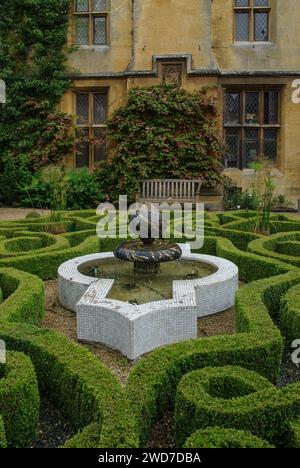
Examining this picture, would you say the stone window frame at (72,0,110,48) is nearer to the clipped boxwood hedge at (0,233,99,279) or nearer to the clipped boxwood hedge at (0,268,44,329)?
the clipped boxwood hedge at (0,233,99,279)

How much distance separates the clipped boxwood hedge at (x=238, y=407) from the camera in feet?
9.76

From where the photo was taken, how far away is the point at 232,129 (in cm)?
1470

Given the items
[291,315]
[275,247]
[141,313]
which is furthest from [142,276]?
[275,247]

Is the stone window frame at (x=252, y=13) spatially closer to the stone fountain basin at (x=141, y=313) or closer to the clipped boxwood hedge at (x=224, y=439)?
the stone fountain basin at (x=141, y=313)

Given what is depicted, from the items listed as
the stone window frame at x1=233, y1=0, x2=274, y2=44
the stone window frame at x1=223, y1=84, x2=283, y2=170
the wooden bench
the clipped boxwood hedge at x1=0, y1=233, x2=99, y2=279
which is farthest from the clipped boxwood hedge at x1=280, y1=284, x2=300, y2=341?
the stone window frame at x1=233, y1=0, x2=274, y2=44

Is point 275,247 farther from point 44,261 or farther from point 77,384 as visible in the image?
point 77,384

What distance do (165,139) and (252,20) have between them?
3.99m

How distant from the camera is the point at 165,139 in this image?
13.9m

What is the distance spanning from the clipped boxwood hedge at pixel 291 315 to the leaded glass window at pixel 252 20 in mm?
10961

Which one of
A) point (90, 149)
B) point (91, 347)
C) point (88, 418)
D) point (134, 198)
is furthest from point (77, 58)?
point (88, 418)

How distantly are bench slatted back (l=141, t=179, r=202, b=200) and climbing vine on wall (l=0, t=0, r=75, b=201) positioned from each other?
258 centimetres

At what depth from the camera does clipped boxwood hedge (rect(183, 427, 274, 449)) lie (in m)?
2.72

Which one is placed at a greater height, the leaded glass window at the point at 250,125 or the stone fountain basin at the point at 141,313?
the leaded glass window at the point at 250,125

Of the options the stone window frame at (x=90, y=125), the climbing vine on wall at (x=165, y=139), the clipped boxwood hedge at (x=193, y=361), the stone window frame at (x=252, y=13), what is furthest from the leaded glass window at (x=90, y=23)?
the clipped boxwood hedge at (x=193, y=361)
